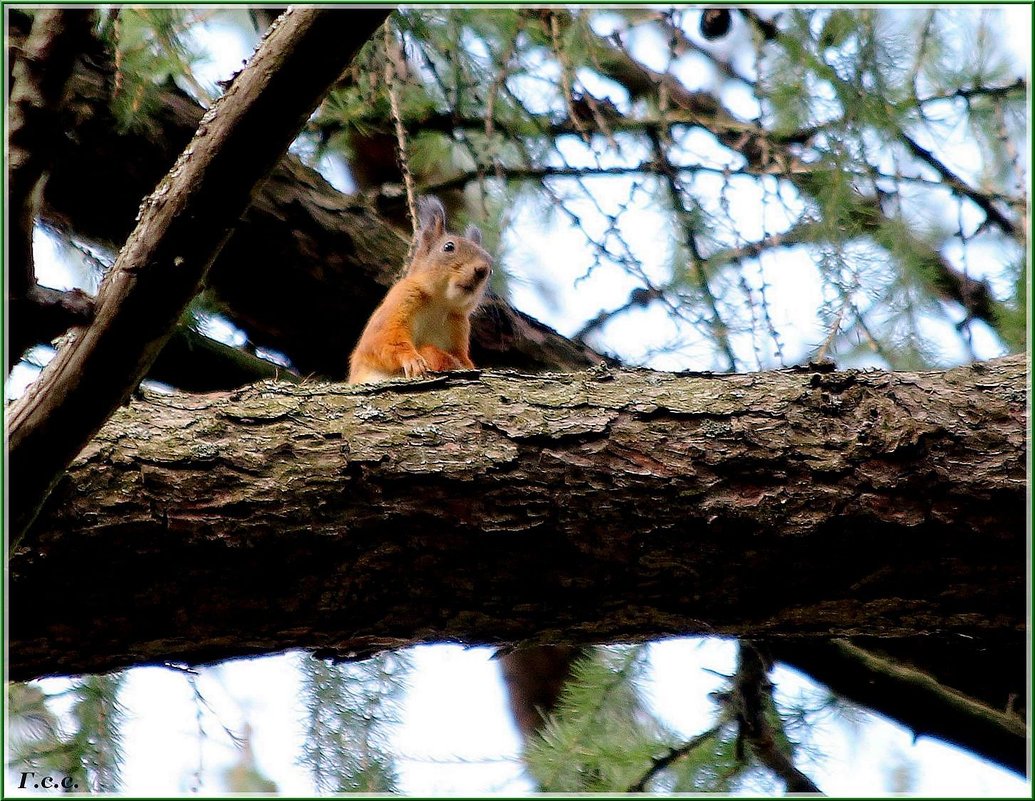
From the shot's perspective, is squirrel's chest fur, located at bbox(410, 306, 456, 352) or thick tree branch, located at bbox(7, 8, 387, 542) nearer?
thick tree branch, located at bbox(7, 8, 387, 542)

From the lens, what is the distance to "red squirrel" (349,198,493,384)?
113 inches

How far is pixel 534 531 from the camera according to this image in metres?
1.62

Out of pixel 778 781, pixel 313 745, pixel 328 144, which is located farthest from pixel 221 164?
pixel 328 144

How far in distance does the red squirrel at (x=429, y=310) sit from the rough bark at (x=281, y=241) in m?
0.11

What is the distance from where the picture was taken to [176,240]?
1293 millimetres

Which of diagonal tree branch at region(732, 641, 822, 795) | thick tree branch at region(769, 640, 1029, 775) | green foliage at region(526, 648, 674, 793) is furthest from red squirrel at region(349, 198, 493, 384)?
thick tree branch at region(769, 640, 1029, 775)

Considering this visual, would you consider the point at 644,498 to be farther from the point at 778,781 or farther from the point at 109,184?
the point at 109,184

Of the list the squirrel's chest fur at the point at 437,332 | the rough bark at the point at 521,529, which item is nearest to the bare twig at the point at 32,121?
the rough bark at the point at 521,529

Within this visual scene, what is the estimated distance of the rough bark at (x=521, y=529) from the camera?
5.15 ft

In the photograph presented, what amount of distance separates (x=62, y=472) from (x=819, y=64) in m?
2.04

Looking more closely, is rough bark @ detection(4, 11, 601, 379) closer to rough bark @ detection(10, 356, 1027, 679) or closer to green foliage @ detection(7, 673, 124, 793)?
green foliage @ detection(7, 673, 124, 793)

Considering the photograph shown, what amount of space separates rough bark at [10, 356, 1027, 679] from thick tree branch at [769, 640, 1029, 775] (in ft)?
1.77

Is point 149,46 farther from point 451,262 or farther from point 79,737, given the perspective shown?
point 79,737

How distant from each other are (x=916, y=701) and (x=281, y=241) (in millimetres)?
1982
